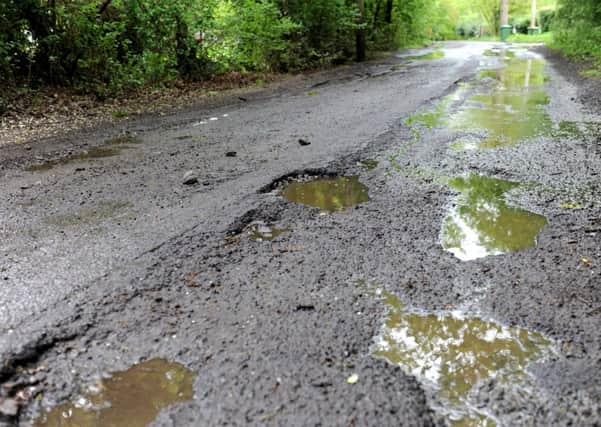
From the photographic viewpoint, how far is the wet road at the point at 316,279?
1890mm

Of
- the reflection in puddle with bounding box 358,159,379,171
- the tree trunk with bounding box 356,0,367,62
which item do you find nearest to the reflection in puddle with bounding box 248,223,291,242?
the reflection in puddle with bounding box 358,159,379,171

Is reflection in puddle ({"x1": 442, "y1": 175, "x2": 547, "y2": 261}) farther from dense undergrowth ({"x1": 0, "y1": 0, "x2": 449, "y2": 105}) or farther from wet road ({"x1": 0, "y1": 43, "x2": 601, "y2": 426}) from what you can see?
dense undergrowth ({"x1": 0, "y1": 0, "x2": 449, "y2": 105})

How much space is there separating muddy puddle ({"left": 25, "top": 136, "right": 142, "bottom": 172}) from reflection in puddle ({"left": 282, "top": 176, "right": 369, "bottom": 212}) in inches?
105

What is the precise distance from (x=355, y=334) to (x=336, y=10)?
16.6 metres

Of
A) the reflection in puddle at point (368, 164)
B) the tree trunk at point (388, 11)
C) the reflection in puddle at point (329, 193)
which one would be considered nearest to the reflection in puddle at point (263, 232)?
the reflection in puddle at point (329, 193)

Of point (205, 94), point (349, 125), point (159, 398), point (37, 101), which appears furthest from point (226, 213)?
point (205, 94)

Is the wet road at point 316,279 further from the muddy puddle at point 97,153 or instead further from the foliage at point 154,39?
the foliage at point 154,39

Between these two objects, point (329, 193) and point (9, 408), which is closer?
point (9, 408)

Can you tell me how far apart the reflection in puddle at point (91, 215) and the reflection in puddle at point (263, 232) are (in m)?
1.18

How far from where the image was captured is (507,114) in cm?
720

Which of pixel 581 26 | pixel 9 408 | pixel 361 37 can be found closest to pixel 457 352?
pixel 9 408

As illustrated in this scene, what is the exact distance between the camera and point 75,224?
11.7 ft

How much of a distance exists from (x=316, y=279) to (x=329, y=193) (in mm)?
1544

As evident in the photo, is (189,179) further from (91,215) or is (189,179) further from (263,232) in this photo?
(263,232)
